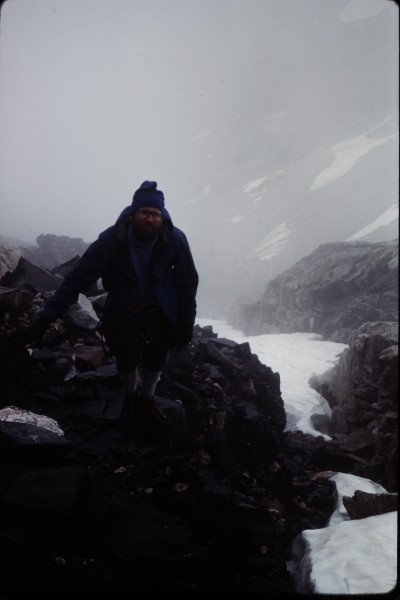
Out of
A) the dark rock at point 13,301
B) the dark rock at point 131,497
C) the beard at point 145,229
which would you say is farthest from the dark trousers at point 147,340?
the dark rock at point 13,301

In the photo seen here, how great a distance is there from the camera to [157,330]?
135 inches

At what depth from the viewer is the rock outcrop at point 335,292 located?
39750 mm

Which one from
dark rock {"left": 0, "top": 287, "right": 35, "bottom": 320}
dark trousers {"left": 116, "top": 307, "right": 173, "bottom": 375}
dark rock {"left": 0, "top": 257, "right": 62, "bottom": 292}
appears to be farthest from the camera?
dark rock {"left": 0, "top": 257, "right": 62, "bottom": 292}

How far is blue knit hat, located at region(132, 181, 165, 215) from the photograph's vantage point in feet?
9.78

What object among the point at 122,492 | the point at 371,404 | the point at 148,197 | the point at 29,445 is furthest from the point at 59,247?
the point at 122,492

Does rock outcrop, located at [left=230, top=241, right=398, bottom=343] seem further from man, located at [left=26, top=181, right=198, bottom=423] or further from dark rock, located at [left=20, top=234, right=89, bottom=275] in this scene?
man, located at [left=26, top=181, right=198, bottom=423]

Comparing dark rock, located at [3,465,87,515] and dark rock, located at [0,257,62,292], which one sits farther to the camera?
dark rock, located at [0,257,62,292]

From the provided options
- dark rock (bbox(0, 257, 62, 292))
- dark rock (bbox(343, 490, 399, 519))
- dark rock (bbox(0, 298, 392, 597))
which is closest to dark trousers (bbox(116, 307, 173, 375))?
dark rock (bbox(0, 298, 392, 597))

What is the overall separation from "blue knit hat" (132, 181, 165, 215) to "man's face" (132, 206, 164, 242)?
44 millimetres

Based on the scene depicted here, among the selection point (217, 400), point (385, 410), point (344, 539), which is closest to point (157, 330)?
point (344, 539)

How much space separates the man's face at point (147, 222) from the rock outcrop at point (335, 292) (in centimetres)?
3979

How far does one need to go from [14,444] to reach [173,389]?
3813 millimetres

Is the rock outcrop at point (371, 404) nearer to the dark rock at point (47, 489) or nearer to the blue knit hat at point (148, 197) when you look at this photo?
the dark rock at point (47, 489)

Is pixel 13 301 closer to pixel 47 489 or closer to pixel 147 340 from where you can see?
pixel 147 340
